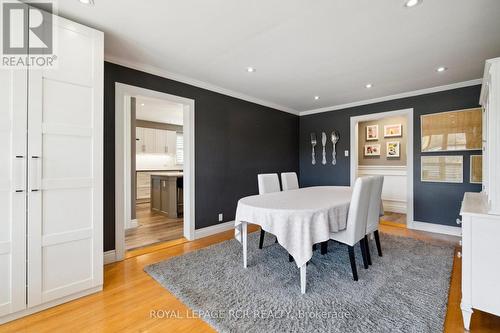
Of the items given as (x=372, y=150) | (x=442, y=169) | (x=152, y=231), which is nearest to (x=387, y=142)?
(x=372, y=150)

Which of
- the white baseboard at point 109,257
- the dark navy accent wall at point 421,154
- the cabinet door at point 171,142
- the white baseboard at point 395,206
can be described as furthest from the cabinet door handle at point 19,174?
the white baseboard at point 395,206

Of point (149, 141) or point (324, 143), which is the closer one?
point (324, 143)

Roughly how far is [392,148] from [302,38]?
422cm

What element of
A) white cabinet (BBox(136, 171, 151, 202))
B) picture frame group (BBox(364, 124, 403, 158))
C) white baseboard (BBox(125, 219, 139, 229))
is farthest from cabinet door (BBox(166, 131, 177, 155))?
picture frame group (BBox(364, 124, 403, 158))

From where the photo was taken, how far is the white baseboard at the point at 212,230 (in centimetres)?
361

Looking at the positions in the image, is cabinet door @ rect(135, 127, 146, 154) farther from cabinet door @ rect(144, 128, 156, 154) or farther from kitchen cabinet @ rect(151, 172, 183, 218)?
kitchen cabinet @ rect(151, 172, 183, 218)

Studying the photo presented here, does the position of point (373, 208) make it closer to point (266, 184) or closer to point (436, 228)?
point (266, 184)

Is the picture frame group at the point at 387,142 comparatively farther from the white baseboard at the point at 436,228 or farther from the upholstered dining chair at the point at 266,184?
the upholstered dining chair at the point at 266,184

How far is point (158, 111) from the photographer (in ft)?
19.5

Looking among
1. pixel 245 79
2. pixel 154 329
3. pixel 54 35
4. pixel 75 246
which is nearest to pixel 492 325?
pixel 154 329

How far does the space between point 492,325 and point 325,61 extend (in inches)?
113

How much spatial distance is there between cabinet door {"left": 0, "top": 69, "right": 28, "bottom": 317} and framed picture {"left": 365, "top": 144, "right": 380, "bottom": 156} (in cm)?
617

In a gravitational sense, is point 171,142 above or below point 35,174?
above

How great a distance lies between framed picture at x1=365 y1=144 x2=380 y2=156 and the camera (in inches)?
222
